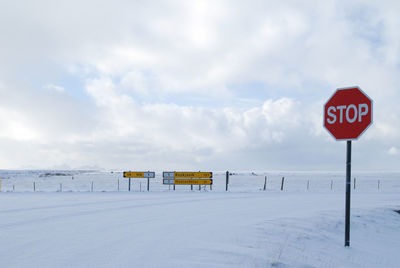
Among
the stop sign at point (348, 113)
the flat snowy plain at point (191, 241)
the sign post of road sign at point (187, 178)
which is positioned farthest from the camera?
the sign post of road sign at point (187, 178)

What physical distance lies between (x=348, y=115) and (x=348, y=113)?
5 cm

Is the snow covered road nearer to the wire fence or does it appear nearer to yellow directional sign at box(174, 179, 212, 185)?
the wire fence

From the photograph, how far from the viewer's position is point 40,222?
10.2 metres

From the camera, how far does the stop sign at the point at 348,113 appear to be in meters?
7.41

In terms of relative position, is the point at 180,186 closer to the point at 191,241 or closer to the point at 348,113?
the point at 191,241

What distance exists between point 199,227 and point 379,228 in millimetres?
6170

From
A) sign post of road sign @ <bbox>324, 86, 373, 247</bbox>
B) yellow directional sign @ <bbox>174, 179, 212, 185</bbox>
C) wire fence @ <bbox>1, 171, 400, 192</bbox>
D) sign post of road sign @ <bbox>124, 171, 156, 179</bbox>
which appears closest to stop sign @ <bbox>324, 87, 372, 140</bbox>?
sign post of road sign @ <bbox>324, 86, 373, 247</bbox>

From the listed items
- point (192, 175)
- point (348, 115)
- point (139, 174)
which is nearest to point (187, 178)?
point (192, 175)

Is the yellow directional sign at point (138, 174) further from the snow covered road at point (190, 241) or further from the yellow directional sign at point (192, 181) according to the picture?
the snow covered road at point (190, 241)

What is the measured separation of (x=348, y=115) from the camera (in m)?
7.68

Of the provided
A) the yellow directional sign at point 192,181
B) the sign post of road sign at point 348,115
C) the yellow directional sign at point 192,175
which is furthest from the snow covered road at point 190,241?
the yellow directional sign at point 192,175

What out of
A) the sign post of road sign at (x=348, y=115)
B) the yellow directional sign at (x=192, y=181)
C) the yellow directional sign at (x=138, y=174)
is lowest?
the yellow directional sign at (x=192, y=181)

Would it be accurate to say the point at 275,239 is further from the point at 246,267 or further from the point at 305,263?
the point at 246,267

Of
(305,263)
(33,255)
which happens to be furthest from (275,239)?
(33,255)
